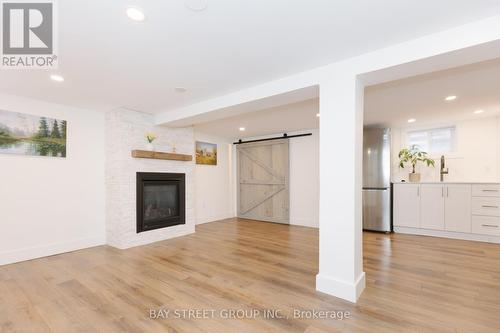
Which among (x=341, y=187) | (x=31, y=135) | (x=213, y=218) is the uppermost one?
(x=31, y=135)

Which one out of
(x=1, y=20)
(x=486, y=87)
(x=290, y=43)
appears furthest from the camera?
(x=486, y=87)

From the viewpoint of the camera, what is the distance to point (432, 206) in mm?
4547

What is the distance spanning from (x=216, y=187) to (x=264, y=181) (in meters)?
1.40

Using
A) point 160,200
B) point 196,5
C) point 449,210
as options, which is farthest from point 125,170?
point 449,210

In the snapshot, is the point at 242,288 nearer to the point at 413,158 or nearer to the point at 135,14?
the point at 135,14

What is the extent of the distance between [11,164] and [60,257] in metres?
1.52

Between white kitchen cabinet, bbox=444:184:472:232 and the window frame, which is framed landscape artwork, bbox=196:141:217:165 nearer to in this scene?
the window frame

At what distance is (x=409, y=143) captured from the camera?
5.28 metres

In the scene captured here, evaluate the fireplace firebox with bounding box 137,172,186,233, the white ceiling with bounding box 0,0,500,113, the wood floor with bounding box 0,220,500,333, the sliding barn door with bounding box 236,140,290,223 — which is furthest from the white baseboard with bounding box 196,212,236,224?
the white ceiling with bounding box 0,0,500,113

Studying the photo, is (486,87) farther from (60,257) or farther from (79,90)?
(60,257)

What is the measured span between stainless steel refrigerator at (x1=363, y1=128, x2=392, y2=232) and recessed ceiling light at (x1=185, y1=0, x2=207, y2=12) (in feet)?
14.9

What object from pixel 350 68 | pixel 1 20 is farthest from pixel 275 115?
pixel 1 20

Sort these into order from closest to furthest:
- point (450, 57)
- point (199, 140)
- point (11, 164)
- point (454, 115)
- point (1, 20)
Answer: point (1, 20), point (450, 57), point (11, 164), point (454, 115), point (199, 140)

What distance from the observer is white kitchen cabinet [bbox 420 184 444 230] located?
14.7ft
